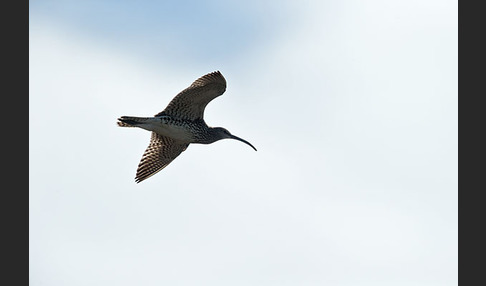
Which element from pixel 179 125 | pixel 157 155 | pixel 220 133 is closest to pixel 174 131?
pixel 179 125

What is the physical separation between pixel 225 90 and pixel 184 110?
1.43 meters

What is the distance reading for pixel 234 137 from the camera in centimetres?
2520

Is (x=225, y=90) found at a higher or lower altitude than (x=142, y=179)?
higher

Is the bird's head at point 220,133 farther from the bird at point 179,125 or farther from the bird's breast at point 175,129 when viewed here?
the bird's breast at point 175,129

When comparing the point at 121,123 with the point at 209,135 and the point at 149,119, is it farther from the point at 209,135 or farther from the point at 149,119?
the point at 209,135

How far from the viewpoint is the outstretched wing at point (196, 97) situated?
73.7 ft

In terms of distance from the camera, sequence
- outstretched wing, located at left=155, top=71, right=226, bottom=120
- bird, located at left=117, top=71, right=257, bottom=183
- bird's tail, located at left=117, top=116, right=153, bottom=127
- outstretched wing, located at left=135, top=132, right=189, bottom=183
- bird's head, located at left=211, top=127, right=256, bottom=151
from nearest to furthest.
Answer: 1. outstretched wing, located at left=155, top=71, right=226, bottom=120
2. bird, located at left=117, top=71, right=257, bottom=183
3. bird's tail, located at left=117, top=116, right=153, bottom=127
4. bird's head, located at left=211, top=127, right=256, bottom=151
5. outstretched wing, located at left=135, top=132, right=189, bottom=183

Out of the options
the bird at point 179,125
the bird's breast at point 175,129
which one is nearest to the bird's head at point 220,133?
the bird at point 179,125

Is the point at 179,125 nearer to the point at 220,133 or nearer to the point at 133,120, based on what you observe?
the point at 133,120

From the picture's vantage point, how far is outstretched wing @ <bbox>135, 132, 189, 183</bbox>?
25.4 metres

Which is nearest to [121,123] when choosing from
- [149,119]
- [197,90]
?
[149,119]

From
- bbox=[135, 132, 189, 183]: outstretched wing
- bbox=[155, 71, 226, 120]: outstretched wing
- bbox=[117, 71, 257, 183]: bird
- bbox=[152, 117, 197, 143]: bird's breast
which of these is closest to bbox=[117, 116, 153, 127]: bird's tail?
bbox=[117, 71, 257, 183]: bird

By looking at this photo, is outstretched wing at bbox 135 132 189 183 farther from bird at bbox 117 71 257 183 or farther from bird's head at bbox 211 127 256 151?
bird's head at bbox 211 127 256 151

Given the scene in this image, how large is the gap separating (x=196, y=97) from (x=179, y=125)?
1031mm
